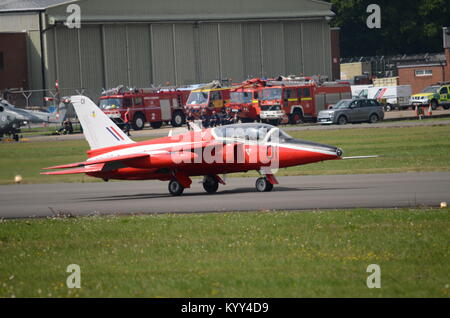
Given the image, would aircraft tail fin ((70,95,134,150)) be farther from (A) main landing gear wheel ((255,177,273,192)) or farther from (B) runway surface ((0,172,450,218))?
(A) main landing gear wheel ((255,177,273,192))

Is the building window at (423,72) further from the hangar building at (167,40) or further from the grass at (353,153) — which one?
the grass at (353,153)

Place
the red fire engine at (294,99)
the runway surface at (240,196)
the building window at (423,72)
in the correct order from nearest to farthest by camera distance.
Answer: the runway surface at (240,196) < the red fire engine at (294,99) < the building window at (423,72)

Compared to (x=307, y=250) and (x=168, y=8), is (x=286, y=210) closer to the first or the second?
(x=307, y=250)

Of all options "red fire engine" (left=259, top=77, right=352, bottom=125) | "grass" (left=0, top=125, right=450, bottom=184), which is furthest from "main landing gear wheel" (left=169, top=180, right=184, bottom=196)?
"red fire engine" (left=259, top=77, right=352, bottom=125)

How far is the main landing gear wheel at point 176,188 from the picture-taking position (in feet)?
79.4

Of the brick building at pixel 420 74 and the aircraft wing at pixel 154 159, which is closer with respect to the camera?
the aircraft wing at pixel 154 159

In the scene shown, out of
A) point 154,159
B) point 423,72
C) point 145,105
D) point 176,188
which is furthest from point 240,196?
point 423,72

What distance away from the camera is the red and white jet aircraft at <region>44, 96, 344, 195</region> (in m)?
22.9

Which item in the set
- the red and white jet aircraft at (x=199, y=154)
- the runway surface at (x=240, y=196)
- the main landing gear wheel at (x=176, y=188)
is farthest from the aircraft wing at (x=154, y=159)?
the runway surface at (x=240, y=196)

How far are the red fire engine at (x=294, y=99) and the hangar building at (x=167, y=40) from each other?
65.1 ft

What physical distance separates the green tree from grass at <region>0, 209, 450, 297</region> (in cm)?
8767

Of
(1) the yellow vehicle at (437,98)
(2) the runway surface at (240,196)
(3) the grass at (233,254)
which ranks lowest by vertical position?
(2) the runway surface at (240,196)
